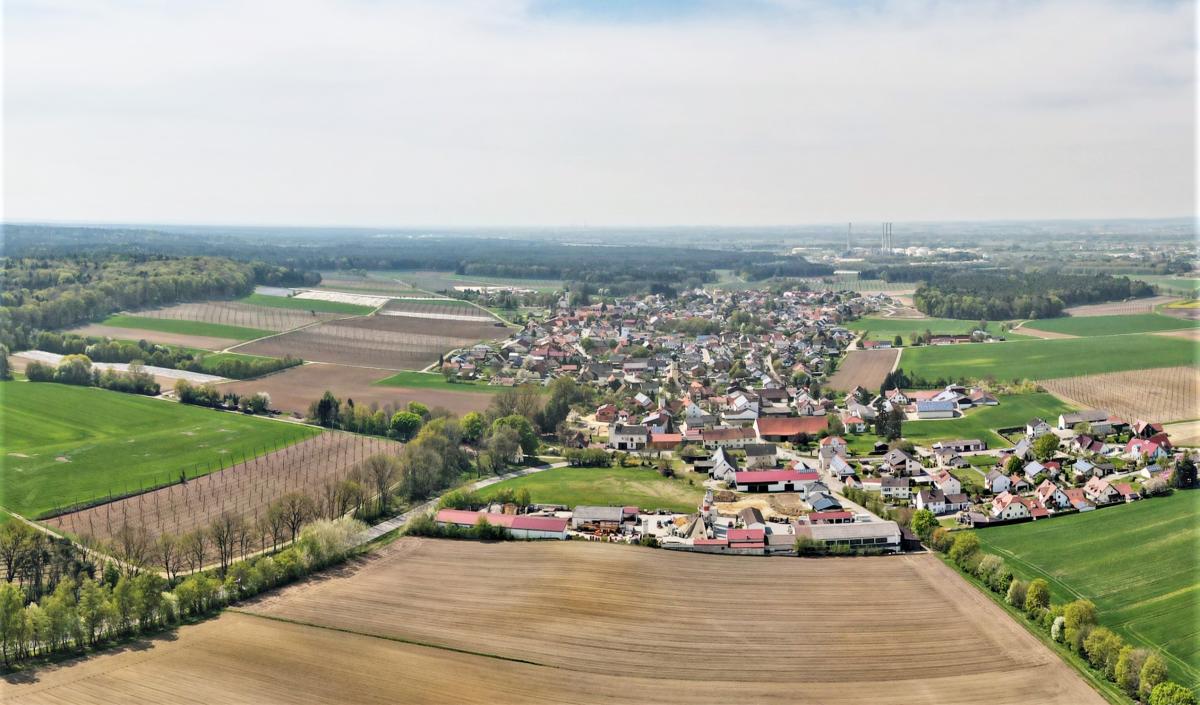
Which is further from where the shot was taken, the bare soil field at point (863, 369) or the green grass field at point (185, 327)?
the green grass field at point (185, 327)

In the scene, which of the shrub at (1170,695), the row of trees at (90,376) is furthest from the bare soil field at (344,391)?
the shrub at (1170,695)


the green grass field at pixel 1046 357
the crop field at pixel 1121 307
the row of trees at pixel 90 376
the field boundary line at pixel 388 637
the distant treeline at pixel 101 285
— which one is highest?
the distant treeline at pixel 101 285

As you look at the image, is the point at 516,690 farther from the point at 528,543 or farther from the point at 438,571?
the point at 528,543

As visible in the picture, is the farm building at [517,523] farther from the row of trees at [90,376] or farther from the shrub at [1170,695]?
the row of trees at [90,376]

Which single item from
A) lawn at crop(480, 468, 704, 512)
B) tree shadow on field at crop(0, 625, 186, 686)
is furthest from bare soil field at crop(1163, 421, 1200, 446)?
tree shadow on field at crop(0, 625, 186, 686)

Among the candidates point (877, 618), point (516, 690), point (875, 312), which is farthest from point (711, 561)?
point (875, 312)

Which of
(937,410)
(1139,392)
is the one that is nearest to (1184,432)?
(1139,392)

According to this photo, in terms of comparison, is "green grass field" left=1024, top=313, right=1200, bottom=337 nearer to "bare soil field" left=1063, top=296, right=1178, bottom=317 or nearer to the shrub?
"bare soil field" left=1063, top=296, right=1178, bottom=317
